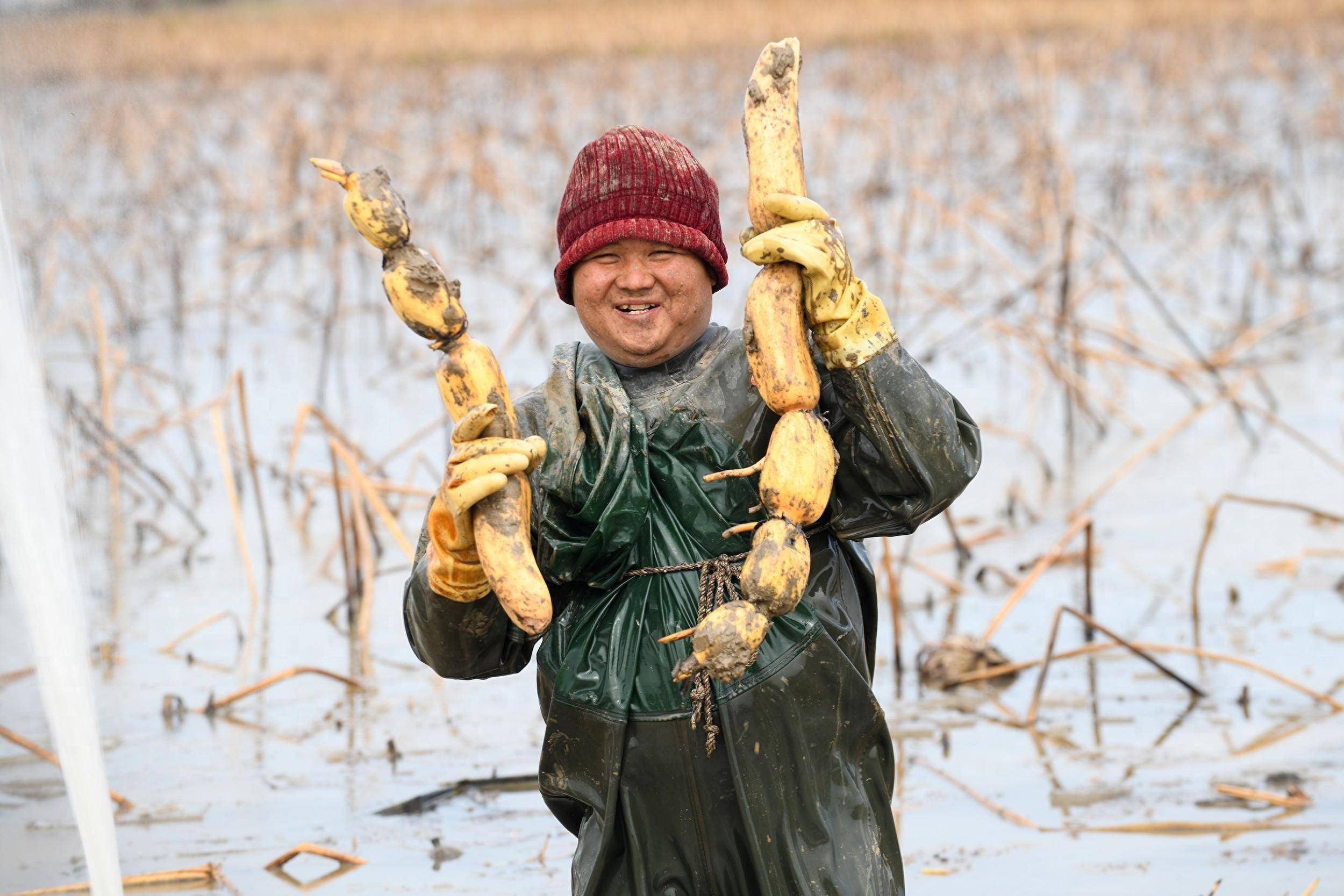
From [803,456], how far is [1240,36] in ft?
51.9

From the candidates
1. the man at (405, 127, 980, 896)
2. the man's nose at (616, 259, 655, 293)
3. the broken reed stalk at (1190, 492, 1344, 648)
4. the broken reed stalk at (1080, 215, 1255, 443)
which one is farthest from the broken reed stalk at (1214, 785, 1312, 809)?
the broken reed stalk at (1080, 215, 1255, 443)

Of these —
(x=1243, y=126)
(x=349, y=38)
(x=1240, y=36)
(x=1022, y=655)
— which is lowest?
(x=1022, y=655)

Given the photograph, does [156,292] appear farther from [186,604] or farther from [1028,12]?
[1028,12]

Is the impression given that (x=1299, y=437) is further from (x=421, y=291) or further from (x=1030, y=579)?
(x=421, y=291)

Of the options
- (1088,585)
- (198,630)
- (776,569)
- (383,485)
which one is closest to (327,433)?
(383,485)

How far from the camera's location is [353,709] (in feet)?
14.5

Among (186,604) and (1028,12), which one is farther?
(1028,12)

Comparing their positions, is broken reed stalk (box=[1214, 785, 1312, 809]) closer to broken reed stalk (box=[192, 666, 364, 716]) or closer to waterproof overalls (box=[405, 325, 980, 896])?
waterproof overalls (box=[405, 325, 980, 896])

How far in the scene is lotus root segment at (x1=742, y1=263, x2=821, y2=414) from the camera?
2.12 meters

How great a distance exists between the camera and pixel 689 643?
7.43ft

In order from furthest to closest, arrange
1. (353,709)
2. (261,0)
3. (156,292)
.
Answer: (261,0)
(156,292)
(353,709)

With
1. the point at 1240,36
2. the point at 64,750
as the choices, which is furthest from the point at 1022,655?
the point at 1240,36

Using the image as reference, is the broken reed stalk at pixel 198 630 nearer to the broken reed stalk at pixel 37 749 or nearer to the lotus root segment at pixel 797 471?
the broken reed stalk at pixel 37 749

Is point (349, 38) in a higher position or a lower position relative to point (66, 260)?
higher
